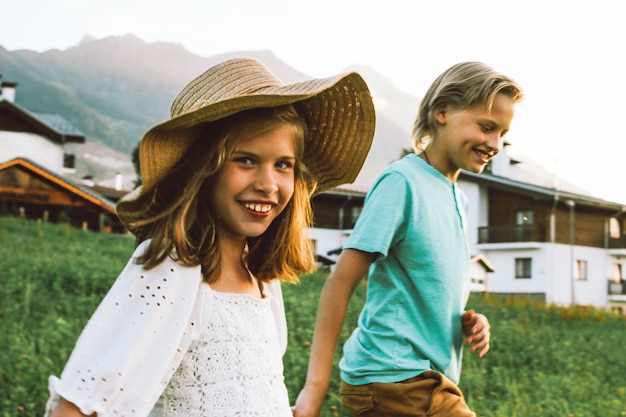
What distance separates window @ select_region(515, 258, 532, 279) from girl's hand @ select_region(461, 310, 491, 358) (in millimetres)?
32343

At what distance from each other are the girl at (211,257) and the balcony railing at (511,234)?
3196cm

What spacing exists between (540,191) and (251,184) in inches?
1206

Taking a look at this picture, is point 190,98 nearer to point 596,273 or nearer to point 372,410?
point 372,410

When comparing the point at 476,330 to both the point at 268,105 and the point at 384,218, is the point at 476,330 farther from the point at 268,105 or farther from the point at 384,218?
the point at 268,105

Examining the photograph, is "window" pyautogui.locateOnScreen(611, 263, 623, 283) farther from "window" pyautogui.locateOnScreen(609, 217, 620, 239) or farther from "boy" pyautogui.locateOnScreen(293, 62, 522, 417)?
"boy" pyautogui.locateOnScreen(293, 62, 522, 417)

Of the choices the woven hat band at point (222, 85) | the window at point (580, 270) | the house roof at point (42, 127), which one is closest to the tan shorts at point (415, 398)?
the woven hat band at point (222, 85)

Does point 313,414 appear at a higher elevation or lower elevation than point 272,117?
lower

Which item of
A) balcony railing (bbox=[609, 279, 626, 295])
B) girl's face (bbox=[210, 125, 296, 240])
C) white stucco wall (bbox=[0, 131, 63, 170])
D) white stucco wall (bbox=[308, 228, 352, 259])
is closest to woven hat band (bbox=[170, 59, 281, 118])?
girl's face (bbox=[210, 125, 296, 240])

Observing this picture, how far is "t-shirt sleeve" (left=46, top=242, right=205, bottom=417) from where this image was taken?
1.30m

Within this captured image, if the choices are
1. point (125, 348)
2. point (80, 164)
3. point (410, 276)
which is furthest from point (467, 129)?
point (80, 164)

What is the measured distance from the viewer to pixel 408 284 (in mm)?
2207

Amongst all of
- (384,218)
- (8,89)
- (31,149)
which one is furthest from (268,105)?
(8,89)

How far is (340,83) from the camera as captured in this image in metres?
1.89

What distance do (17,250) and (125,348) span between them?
9.94 meters
